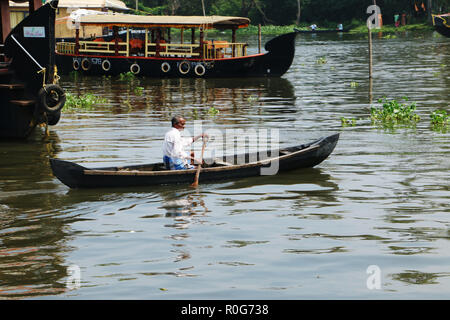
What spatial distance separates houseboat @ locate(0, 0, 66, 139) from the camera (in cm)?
1852

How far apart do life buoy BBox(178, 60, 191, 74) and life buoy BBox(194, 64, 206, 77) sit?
382 mm

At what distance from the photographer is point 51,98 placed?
61.9ft

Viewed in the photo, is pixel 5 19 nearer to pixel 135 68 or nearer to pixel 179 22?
pixel 179 22

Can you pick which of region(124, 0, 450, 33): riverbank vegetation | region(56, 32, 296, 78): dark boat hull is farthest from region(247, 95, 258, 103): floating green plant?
region(124, 0, 450, 33): riverbank vegetation

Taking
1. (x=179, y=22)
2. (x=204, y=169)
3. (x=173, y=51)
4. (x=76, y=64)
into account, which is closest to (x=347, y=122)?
(x=204, y=169)

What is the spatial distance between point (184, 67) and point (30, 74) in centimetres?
1786

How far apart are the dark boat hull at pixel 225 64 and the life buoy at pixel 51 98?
1745 centimetres

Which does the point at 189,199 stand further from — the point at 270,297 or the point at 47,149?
the point at 47,149

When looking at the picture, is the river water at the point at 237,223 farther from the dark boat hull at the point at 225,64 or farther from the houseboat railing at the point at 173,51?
the houseboat railing at the point at 173,51

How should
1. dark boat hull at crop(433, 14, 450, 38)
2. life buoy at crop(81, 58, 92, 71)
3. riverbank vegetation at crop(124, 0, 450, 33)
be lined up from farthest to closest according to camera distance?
riverbank vegetation at crop(124, 0, 450, 33) < dark boat hull at crop(433, 14, 450, 38) < life buoy at crop(81, 58, 92, 71)

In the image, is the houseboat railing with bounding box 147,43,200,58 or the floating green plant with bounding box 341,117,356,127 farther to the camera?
the houseboat railing with bounding box 147,43,200,58

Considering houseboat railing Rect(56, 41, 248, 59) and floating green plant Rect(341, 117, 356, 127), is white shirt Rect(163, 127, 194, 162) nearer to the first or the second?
floating green plant Rect(341, 117, 356, 127)

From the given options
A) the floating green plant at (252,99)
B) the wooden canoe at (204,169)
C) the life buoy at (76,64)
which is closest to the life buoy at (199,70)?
the life buoy at (76,64)

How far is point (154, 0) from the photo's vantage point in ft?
332
